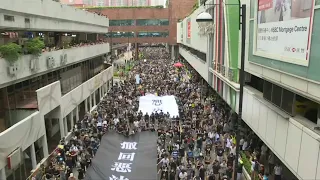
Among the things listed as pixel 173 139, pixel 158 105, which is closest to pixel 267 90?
pixel 173 139

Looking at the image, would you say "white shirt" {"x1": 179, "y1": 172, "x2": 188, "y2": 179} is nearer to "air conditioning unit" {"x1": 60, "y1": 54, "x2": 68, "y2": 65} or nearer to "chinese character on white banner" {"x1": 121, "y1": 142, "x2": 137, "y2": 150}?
"chinese character on white banner" {"x1": 121, "y1": 142, "x2": 137, "y2": 150}

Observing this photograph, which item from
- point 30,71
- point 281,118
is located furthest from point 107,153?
point 281,118

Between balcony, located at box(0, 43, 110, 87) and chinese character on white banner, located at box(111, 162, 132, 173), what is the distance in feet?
19.4

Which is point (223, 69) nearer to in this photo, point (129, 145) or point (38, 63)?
point (129, 145)

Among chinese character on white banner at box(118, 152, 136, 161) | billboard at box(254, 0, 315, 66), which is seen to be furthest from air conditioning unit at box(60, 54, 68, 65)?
billboard at box(254, 0, 315, 66)

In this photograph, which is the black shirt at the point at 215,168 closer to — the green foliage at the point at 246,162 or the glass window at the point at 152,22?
the green foliage at the point at 246,162

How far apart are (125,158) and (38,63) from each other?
768cm

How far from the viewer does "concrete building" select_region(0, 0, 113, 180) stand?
13.5 m

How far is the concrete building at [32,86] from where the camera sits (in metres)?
13.5

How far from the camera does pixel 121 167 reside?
1259 cm

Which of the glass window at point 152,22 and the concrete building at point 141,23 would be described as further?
the glass window at point 152,22

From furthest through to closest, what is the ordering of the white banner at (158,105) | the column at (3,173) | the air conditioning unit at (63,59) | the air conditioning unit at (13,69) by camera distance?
1. the white banner at (158,105)
2. the air conditioning unit at (63,59)
3. the air conditioning unit at (13,69)
4. the column at (3,173)

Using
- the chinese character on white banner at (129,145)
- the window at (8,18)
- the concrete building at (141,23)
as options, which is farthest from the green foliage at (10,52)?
the concrete building at (141,23)

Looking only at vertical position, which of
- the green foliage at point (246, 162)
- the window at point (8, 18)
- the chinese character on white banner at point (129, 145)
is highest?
the window at point (8, 18)
